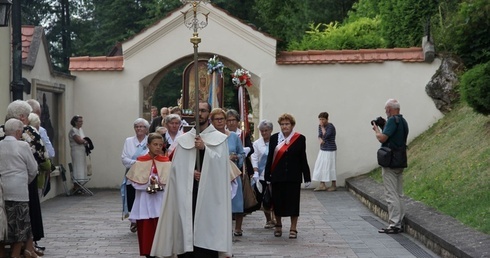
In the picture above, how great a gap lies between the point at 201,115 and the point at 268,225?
17.9 ft

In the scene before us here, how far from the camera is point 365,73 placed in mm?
23906

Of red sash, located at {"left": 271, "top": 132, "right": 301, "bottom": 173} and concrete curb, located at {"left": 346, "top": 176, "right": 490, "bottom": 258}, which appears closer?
concrete curb, located at {"left": 346, "top": 176, "right": 490, "bottom": 258}

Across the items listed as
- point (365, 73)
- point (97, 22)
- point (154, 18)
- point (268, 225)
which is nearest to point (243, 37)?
point (365, 73)

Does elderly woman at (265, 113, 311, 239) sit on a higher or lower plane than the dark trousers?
higher

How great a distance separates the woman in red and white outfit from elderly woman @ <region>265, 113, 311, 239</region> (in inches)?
125

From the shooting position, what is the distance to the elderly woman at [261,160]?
1563cm

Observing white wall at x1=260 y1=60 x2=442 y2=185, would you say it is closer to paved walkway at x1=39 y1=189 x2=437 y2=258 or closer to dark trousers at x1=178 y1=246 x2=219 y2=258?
paved walkway at x1=39 y1=189 x2=437 y2=258

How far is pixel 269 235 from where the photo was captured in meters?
15.0

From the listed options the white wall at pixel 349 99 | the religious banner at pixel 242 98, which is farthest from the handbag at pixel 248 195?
the white wall at pixel 349 99

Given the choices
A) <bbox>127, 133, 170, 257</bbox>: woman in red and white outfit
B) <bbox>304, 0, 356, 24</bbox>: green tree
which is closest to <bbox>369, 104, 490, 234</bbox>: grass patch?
<bbox>127, 133, 170, 257</bbox>: woman in red and white outfit

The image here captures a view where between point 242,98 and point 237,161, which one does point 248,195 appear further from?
point 242,98

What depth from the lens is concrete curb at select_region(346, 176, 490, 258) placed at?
35.1 feet

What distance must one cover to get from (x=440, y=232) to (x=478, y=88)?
3274 mm

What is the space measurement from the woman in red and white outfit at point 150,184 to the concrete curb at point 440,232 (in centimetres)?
323
